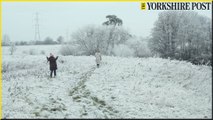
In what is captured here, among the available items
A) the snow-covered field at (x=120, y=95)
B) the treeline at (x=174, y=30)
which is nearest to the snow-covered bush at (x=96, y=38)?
the treeline at (x=174, y=30)

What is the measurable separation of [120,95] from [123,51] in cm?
5946

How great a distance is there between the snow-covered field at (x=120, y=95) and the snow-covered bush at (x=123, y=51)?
49.4 m

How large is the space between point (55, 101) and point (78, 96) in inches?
72.3

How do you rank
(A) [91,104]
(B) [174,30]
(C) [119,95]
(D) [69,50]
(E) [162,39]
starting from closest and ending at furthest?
(A) [91,104]
(C) [119,95]
(B) [174,30]
(E) [162,39]
(D) [69,50]

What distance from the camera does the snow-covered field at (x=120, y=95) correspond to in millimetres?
16438

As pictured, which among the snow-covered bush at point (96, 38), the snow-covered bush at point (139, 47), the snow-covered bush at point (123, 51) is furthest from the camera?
the snow-covered bush at point (139, 47)

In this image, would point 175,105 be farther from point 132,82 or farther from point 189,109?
point 132,82

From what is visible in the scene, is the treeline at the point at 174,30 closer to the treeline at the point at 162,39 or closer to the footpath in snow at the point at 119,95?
the treeline at the point at 162,39

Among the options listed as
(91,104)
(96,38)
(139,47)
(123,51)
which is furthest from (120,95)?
(139,47)

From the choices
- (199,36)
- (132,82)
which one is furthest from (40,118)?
(199,36)

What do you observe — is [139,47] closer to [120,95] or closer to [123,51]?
[123,51]

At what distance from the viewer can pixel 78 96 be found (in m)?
19.8

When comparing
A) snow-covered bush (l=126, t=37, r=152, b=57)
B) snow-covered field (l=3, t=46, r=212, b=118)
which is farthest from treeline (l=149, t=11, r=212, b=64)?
snow-covered field (l=3, t=46, r=212, b=118)

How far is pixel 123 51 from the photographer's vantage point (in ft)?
259
